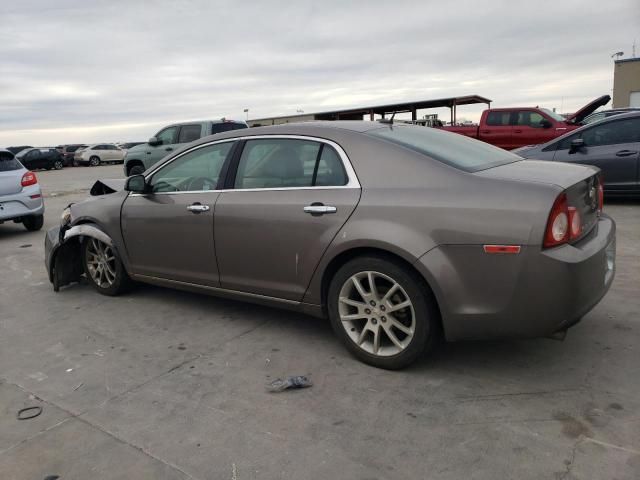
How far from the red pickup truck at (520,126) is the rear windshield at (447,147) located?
10.6 m

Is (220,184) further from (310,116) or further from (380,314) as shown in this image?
(310,116)

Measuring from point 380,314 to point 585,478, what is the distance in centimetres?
136

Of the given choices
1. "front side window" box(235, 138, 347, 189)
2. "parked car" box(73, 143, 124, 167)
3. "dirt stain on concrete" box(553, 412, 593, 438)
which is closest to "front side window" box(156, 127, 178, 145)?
"front side window" box(235, 138, 347, 189)

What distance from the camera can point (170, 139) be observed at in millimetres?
13492

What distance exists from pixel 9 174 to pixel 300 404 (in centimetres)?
774

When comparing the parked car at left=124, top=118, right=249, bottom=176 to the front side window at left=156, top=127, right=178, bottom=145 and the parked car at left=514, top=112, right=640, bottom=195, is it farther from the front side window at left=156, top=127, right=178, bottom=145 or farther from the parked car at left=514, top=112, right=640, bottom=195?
the parked car at left=514, top=112, right=640, bottom=195

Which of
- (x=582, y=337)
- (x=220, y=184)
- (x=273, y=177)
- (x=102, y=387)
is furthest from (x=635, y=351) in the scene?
(x=102, y=387)

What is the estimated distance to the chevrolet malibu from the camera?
277 centimetres

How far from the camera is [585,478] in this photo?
7.25 ft

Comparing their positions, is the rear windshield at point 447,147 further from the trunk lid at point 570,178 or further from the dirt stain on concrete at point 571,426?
the dirt stain on concrete at point 571,426

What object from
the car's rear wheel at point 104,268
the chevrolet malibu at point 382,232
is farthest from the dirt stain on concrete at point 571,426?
the car's rear wheel at point 104,268

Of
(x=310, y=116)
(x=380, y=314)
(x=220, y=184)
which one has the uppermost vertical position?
(x=310, y=116)

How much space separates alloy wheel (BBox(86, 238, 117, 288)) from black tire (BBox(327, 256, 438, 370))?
257 centimetres

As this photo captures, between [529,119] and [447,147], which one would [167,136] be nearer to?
[529,119]
